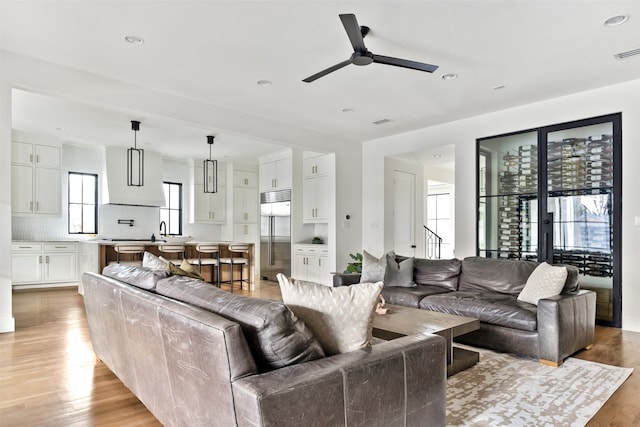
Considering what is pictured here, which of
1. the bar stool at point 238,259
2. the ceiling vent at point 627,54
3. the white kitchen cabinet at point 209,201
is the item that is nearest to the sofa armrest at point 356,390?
the ceiling vent at point 627,54

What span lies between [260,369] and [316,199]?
251 inches

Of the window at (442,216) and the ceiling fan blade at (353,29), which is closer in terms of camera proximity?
the ceiling fan blade at (353,29)

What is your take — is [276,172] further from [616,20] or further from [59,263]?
[616,20]

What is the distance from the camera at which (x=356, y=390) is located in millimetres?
1465

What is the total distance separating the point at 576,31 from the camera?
3.36 meters

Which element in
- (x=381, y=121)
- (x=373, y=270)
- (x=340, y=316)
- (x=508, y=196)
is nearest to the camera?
(x=340, y=316)

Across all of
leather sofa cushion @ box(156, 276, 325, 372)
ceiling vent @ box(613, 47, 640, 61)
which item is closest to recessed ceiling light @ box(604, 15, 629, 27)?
ceiling vent @ box(613, 47, 640, 61)

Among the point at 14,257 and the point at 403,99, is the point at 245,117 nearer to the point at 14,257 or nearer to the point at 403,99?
the point at 403,99

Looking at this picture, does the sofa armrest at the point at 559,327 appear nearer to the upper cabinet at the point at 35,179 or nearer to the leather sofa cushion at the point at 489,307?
the leather sofa cushion at the point at 489,307

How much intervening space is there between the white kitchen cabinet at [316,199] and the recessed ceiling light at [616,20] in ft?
16.1

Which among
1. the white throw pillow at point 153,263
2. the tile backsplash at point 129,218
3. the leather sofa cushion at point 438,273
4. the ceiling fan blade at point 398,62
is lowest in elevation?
the leather sofa cushion at point 438,273

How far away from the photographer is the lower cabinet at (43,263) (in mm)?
6895

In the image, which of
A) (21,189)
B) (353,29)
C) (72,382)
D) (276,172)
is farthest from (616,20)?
(21,189)

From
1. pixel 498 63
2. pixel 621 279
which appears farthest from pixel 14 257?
pixel 621 279
